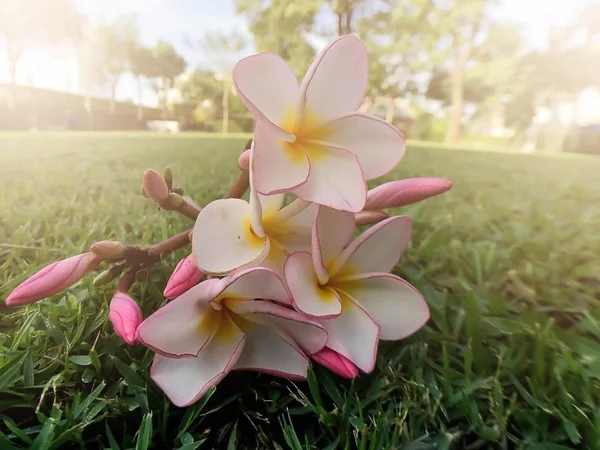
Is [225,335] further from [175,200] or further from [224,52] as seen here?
[224,52]

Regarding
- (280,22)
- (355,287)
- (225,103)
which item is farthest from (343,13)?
(355,287)

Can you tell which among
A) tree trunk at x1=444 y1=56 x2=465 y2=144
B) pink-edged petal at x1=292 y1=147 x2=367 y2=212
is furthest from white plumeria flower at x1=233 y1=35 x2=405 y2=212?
tree trunk at x1=444 y1=56 x2=465 y2=144

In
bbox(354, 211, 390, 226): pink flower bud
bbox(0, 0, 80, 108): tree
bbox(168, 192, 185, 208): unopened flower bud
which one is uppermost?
bbox(0, 0, 80, 108): tree

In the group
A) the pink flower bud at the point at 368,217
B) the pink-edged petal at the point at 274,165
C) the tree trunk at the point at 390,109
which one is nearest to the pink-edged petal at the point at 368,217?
the pink flower bud at the point at 368,217

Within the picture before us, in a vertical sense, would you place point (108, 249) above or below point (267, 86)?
below

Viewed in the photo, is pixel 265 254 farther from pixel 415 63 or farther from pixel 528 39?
pixel 528 39

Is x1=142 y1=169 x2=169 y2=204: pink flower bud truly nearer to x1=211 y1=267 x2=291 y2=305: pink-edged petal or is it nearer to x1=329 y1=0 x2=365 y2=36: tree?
x1=211 y1=267 x2=291 y2=305: pink-edged petal
